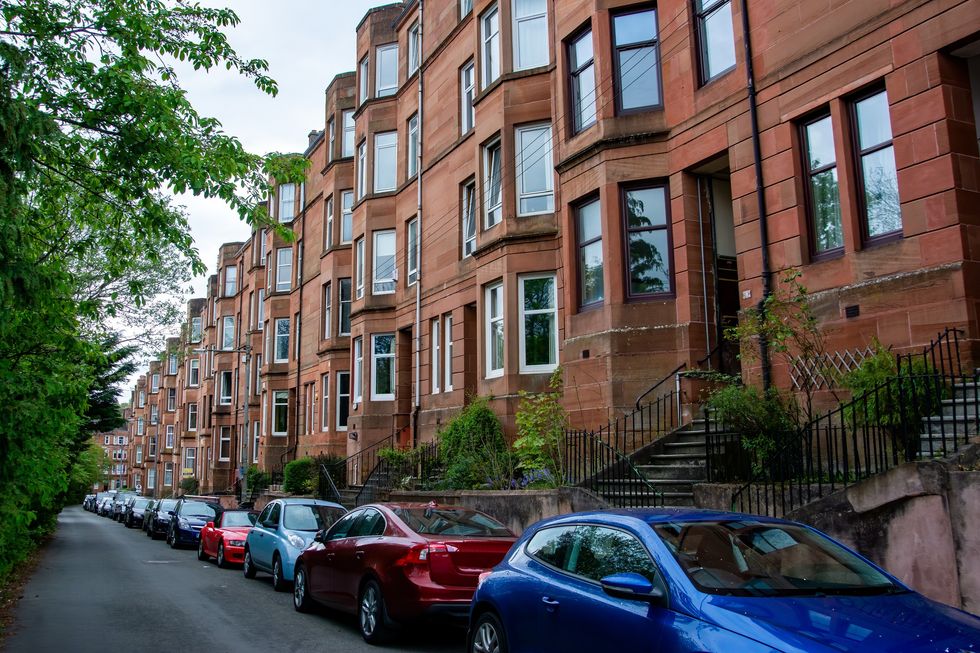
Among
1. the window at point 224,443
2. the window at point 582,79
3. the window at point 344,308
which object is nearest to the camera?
the window at point 582,79

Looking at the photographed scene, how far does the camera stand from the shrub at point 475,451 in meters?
16.6

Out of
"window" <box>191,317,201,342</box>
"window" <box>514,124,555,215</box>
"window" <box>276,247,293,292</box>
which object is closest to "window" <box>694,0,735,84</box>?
"window" <box>514,124,555,215</box>

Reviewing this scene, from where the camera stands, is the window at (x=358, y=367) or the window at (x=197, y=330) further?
the window at (x=197, y=330)

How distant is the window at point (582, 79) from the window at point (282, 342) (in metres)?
24.7

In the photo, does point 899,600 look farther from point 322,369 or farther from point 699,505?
point 322,369

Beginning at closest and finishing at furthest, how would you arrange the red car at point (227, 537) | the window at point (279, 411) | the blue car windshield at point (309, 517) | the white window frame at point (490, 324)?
the blue car windshield at point (309, 517) → the red car at point (227, 537) → the white window frame at point (490, 324) → the window at point (279, 411)

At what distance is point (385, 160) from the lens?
27.5m

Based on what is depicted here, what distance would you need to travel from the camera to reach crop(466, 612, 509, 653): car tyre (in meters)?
6.37

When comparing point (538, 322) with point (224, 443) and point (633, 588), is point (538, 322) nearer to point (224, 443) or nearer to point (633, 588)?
point (633, 588)

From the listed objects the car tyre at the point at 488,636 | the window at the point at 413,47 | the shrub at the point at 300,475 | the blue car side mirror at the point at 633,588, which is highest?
the window at the point at 413,47

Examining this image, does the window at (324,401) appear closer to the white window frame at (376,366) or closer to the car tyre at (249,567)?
the white window frame at (376,366)

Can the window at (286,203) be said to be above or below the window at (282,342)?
above

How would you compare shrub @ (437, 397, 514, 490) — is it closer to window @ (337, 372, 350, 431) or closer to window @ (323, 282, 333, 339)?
window @ (337, 372, 350, 431)

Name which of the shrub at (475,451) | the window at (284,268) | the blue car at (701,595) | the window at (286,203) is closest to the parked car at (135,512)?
the window at (284,268)
